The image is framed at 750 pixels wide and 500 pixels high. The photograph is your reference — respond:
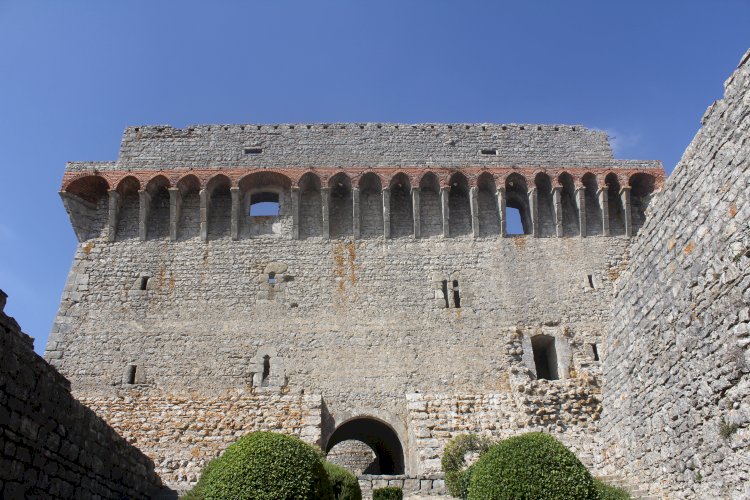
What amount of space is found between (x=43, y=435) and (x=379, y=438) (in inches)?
500

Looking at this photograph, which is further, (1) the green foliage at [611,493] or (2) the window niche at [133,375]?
(2) the window niche at [133,375]

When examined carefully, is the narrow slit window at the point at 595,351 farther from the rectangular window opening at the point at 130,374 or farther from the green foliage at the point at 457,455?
the rectangular window opening at the point at 130,374

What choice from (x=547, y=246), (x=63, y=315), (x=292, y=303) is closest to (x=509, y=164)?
(x=547, y=246)

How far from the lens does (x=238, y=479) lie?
28.6 ft

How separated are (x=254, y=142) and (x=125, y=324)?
20.3 feet

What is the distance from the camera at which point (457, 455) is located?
13414 mm

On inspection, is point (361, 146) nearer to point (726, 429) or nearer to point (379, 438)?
point (379, 438)

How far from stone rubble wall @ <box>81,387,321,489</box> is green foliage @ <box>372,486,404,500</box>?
2.74m

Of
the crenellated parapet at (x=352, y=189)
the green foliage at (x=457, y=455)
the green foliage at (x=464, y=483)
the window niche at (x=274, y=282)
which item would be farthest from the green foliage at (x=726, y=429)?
the window niche at (x=274, y=282)

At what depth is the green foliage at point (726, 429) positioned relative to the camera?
8.46 m

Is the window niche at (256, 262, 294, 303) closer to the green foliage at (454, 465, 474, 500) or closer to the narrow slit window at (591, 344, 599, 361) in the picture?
the green foliage at (454, 465, 474, 500)

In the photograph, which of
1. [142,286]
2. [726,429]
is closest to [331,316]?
[142,286]

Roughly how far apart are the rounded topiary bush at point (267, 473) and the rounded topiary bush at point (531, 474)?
7.55 feet

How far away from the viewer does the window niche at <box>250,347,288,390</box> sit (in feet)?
51.1
